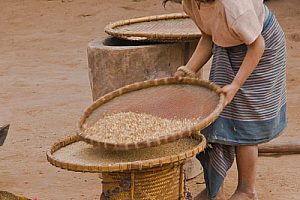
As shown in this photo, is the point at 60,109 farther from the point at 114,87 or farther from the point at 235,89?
the point at 235,89

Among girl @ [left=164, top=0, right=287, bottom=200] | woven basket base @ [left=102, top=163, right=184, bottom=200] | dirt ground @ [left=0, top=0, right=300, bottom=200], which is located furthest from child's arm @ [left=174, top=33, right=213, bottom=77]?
dirt ground @ [left=0, top=0, right=300, bottom=200]

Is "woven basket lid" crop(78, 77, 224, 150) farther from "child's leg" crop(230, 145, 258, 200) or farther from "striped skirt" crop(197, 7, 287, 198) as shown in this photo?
"child's leg" crop(230, 145, 258, 200)

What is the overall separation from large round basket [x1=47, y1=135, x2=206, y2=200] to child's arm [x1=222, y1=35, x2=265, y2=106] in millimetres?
239

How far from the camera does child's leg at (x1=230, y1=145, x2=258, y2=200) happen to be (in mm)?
3771

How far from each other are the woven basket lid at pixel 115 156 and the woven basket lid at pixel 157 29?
0.68 metres

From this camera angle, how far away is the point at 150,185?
338 cm

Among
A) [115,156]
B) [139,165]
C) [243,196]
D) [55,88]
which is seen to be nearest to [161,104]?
[115,156]

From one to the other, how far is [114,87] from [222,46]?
747 mm

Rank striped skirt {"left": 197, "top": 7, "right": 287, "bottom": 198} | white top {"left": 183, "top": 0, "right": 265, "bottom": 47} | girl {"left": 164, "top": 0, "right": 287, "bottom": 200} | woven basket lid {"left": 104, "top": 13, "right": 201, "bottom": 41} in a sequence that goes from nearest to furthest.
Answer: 1. white top {"left": 183, "top": 0, "right": 265, "bottom": 47}
2. girl {"left": 164, "top": 0, "right": 287, "bottom": 200}
3. striped skirt {"left": 197, "top": 7, "right": 287, "bottom": 198}
4. woven basket lid {"left": 104, "top": 13, "right": 201, "bottom": 41}

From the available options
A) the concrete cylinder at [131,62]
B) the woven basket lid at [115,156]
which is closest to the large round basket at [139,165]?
the woven basket lid at [115,156]

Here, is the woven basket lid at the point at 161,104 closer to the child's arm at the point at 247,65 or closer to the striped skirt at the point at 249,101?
the child's arm at the point at 247,65

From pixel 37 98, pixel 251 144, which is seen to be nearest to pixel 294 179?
pixel 251 144

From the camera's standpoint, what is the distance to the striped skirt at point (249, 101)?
144 inches

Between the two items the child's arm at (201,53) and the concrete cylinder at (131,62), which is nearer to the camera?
the child's arm at (201,53)
